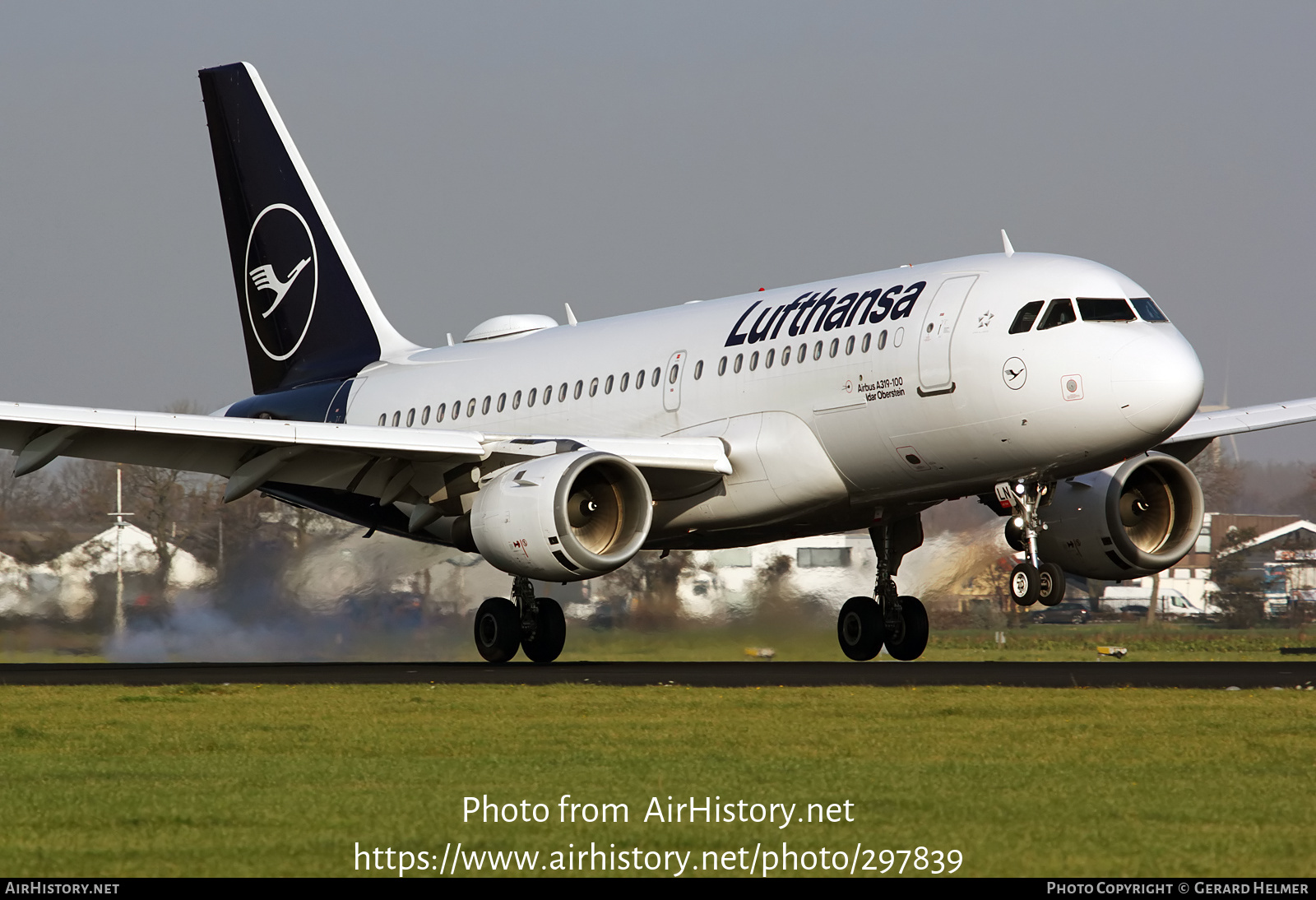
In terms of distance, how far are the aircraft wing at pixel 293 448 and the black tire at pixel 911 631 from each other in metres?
4.31

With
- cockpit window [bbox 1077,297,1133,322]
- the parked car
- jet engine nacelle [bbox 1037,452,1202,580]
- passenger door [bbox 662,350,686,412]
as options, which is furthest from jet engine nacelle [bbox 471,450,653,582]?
the parked car

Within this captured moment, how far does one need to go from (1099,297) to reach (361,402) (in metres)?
14.6

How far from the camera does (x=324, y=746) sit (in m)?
13.4

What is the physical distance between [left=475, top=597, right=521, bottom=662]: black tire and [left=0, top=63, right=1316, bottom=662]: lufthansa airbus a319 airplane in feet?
0.14

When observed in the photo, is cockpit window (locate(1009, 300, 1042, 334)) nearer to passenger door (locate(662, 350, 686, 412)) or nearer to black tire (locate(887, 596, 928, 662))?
passenger door (locate(662, 350, 686, 412))

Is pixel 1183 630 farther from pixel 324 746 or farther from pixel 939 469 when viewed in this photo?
pixel 324 746

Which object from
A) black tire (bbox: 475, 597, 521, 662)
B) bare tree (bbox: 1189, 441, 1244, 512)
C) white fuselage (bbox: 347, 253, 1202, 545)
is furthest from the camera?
bare tree (bbox: 1189, 441, 1244, 512)

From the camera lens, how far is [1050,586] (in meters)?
22.1

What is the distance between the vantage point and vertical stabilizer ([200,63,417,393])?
33.1 metres

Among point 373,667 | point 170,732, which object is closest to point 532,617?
point 373,667

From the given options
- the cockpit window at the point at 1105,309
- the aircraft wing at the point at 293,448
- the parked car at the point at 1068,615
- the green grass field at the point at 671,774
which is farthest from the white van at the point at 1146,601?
the green grass field at the point at 671,774

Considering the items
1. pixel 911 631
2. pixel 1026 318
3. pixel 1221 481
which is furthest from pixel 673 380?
pixel 1221 481

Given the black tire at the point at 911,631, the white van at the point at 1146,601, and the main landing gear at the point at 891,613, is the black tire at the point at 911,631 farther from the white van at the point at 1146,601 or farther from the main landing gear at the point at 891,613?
the white van at the point at 1146,601

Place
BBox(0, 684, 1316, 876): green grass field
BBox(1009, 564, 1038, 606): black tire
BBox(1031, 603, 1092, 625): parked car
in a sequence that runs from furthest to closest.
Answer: BBox(1031, 603, 1092, 625): parked car
BBox(1009, 564, 1038, 606): black tire
BBox(0, 684, 1316, 876): green grass field
